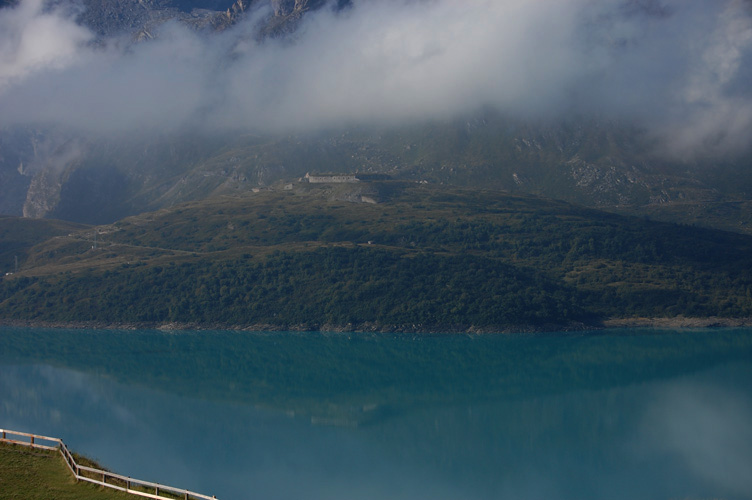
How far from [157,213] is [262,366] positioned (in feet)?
271

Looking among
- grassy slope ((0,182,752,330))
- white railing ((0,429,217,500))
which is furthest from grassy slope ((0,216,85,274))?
white railing ((0,429,217,500))

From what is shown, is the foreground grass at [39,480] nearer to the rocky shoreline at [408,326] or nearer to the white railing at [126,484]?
the white railing at [126,484]

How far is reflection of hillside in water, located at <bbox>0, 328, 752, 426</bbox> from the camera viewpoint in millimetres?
65562

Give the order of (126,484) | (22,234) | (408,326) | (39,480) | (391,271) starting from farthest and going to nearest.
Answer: (22,234), (391,271), (408,326), (39,480), (126,484)

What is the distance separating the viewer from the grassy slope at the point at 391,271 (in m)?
102

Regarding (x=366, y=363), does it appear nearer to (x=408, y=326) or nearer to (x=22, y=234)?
(x=408, y=326)

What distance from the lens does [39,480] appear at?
87.7 feet

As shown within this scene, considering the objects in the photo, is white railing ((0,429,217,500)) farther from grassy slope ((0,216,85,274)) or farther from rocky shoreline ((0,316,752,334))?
grassy slope ((0,216,85,274))

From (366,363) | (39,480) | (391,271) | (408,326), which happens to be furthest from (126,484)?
(391,271)

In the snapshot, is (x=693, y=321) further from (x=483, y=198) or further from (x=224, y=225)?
(x=224, y=225)

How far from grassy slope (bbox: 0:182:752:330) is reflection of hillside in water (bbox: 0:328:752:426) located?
566cm

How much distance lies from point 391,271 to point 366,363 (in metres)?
30.1

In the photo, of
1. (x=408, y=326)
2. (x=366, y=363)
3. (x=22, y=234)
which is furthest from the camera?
(x=22, y=234)

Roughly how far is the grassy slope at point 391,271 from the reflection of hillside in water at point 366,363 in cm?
566
